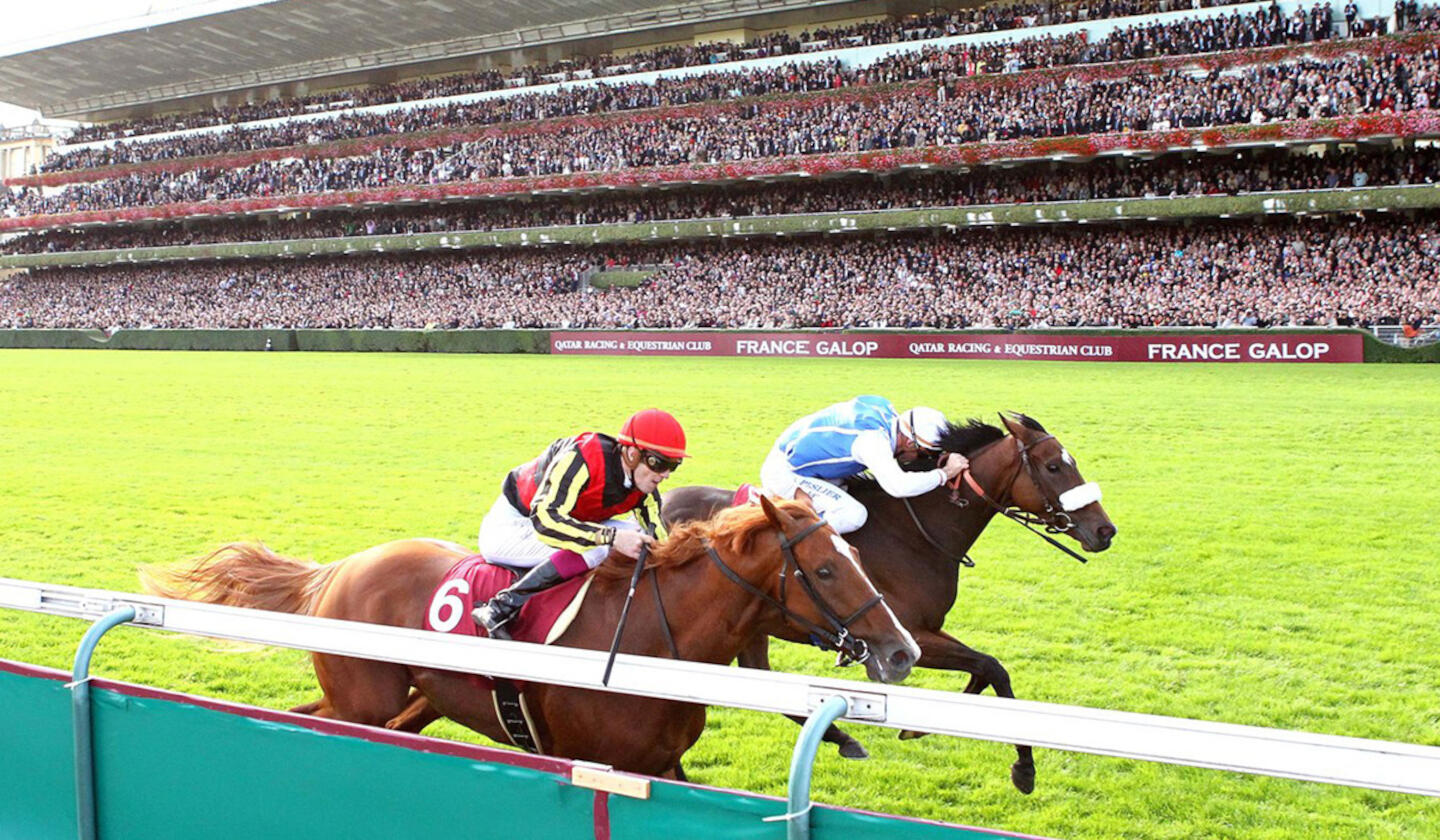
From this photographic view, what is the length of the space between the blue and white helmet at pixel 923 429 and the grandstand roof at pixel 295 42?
4441cm

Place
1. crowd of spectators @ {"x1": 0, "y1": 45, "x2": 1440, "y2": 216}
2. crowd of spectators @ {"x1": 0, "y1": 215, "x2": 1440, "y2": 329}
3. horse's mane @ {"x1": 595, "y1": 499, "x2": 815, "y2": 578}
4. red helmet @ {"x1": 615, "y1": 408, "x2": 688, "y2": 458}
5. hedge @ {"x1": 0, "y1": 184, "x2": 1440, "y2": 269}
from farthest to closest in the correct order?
crowd of spectators @ {"x1": 0, "y1": 45, "x2": 1440, "y2": 216} < hedge @ {"x1": 0, "y1": 184, "x2": 1440, "y2": 269} < crowd of spectators @ {"x1": 0, "y1": 215, "x2": 1440, "y2": 329} < red helmet @ {"x1": 615, "y1": 408, "x2": 688, "y2": 458} < horse's mane @ {"x1": 595, "y1": 499, "x2": 815, "y2": 578}

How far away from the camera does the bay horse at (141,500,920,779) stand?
411 centimetres

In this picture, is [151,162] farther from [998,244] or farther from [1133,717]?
[1133,717]

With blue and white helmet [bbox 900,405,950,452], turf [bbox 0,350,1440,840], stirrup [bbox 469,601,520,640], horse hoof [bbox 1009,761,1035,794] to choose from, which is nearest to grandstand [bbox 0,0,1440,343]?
turf [bbox 0,350,1440,840]

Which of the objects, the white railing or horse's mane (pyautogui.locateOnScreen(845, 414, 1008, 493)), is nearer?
the white railing

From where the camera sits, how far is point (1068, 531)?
21.4 feet

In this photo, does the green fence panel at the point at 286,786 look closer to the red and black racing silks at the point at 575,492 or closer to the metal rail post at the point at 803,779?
the metal rail post at the point at 803,779

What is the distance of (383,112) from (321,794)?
5836cm

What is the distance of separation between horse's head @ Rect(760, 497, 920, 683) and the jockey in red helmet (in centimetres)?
56

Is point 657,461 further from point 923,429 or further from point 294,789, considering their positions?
point 923,429

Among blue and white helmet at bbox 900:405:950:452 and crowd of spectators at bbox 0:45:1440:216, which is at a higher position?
crowd of spectators at bbox 0:45:1440:216

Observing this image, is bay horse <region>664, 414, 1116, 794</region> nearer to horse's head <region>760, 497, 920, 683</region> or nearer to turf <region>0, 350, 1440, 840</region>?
turf <region>0, 350, 1440, 840</region>

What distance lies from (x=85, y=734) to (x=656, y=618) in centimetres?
184

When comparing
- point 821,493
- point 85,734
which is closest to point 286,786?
point 85,734
